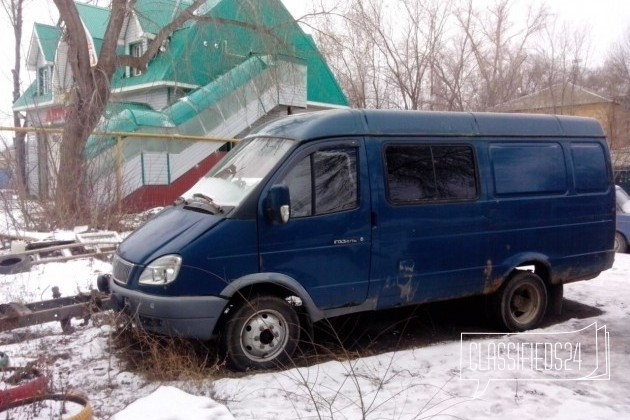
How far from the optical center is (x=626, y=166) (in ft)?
77.4

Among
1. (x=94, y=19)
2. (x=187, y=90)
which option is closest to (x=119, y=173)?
(x=187, y=90)

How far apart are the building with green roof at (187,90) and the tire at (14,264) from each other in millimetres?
3769

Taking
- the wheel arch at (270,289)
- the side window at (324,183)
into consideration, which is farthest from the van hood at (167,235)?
the side window at (324,183)

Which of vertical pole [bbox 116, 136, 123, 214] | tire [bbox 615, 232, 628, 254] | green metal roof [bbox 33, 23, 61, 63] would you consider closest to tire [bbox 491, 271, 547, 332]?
tire [bbox 615, 232, 628, 254]

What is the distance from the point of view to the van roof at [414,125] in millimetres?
5355

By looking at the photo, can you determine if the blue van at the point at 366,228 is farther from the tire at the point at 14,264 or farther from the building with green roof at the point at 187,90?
the building with green roof at the point at 187,90

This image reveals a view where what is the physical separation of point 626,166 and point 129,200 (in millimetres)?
20269

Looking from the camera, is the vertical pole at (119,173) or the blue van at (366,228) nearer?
the blue van at (366,228)

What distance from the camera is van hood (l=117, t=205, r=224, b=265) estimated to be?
15.6ft

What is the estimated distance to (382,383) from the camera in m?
4.54

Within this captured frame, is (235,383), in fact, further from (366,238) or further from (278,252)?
(366,238)

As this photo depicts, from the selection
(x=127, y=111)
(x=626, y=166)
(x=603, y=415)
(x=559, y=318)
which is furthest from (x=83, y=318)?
(x=626, y=166)

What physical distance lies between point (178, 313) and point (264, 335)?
805 millimetres

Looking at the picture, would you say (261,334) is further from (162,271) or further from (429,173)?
(429,173)
